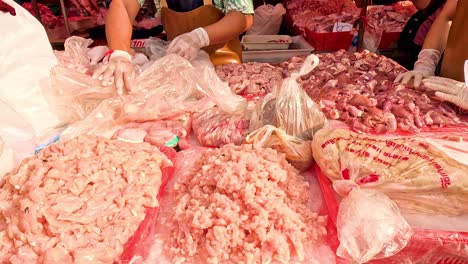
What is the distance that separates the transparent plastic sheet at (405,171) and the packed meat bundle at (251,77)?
1073 mm

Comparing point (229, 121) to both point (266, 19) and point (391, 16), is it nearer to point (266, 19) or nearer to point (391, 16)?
point (266, 19)

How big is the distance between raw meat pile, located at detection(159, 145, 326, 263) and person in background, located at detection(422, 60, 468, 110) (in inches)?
52.3

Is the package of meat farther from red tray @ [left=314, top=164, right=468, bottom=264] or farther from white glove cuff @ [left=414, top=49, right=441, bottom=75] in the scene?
white glove cuff @ [left=414, top=49, right=441, bottom=75]

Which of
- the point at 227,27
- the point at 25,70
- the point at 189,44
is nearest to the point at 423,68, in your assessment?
the point at 227,27

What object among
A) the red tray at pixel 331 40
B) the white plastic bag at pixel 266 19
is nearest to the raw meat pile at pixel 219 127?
the red tray at pixel 331 40

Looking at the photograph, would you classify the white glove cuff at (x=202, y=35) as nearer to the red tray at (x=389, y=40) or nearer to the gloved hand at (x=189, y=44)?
the gloved hand at (x=189, y=44)

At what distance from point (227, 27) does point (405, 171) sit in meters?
2.12

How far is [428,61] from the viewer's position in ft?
9.64

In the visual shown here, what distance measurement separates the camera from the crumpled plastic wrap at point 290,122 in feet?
5.98

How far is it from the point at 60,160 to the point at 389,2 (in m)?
6.37

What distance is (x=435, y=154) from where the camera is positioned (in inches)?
60.3

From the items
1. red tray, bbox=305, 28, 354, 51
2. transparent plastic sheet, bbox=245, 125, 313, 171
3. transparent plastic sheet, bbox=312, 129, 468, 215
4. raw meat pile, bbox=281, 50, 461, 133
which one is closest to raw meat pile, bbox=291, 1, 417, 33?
red tray, bbox=305, 28, 354, 51

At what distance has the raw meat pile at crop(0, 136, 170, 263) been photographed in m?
1.33

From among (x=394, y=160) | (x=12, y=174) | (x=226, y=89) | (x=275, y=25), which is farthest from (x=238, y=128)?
(x=275, y=25)
